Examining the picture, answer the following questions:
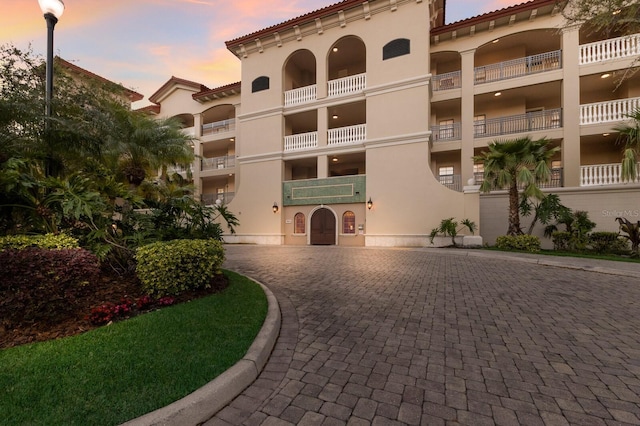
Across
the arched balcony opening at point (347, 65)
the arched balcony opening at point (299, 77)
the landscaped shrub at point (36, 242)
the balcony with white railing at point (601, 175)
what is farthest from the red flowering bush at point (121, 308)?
the balcony with white railing at point (601, 175)

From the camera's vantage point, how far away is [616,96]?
1727 centimetres

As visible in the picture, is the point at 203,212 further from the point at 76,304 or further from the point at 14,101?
the point at 14,101

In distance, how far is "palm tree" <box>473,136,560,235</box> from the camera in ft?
42.2

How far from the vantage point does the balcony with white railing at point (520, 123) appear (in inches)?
Result: 647

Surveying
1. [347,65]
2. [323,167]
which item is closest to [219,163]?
[323,167]

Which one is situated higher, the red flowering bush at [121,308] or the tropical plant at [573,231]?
the tropical plant at [573,231]

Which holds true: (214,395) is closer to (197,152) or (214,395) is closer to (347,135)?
(347,135)

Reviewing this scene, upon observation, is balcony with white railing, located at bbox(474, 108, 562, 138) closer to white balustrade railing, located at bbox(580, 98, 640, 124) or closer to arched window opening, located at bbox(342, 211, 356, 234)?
white balustrade railing, located at bbox(580, 98, 640, 124)

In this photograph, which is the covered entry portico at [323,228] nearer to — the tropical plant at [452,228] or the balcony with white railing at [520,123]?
the tropical plant at [452,228]

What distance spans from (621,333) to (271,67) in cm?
2222

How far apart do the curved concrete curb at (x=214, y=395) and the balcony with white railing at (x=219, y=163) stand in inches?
915

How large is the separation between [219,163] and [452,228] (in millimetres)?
20398

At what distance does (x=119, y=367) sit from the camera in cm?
273

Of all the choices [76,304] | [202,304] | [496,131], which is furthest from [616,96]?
[76,304]
